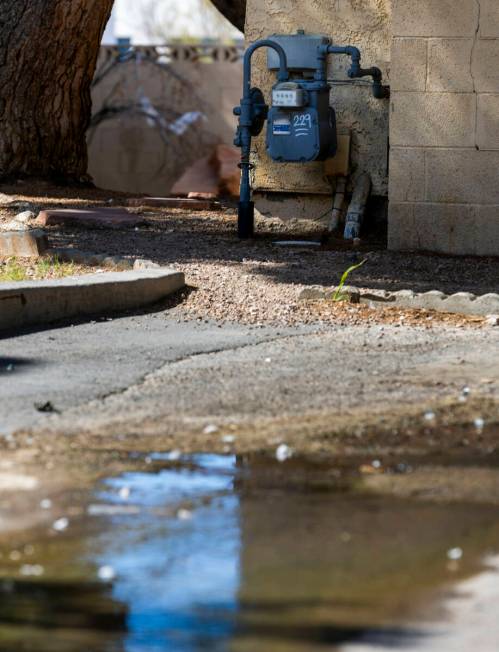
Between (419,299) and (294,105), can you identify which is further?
(294,105)

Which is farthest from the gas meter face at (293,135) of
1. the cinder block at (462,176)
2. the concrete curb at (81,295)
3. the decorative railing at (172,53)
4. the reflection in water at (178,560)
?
the decorative railing at (172,53)

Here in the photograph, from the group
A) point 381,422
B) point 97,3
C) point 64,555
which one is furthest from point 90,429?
point 97,3

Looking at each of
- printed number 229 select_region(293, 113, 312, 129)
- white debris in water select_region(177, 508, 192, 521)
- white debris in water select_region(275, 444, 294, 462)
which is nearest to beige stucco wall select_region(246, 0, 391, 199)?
printed number 229 select_region(293, 113, 312, 129)

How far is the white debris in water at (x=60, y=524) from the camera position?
3.47 meters

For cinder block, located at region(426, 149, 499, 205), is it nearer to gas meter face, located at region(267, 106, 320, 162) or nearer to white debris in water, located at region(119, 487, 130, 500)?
gas meter face, located at region(267, 106, 320, 162)

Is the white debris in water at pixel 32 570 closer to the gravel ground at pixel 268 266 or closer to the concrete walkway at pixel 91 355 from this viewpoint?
the concrete walkway at pixel 91 355

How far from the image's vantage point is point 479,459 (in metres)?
4.27

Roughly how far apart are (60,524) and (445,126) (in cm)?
683

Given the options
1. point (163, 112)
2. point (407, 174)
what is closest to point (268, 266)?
point (407, 174)

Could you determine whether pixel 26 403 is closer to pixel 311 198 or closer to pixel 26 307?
pixel 26 307

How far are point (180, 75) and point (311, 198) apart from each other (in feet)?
31.5

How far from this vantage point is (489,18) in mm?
9539

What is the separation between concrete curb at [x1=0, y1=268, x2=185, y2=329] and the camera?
6.57 meters

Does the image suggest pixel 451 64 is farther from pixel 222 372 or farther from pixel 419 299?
pixel 222 372
